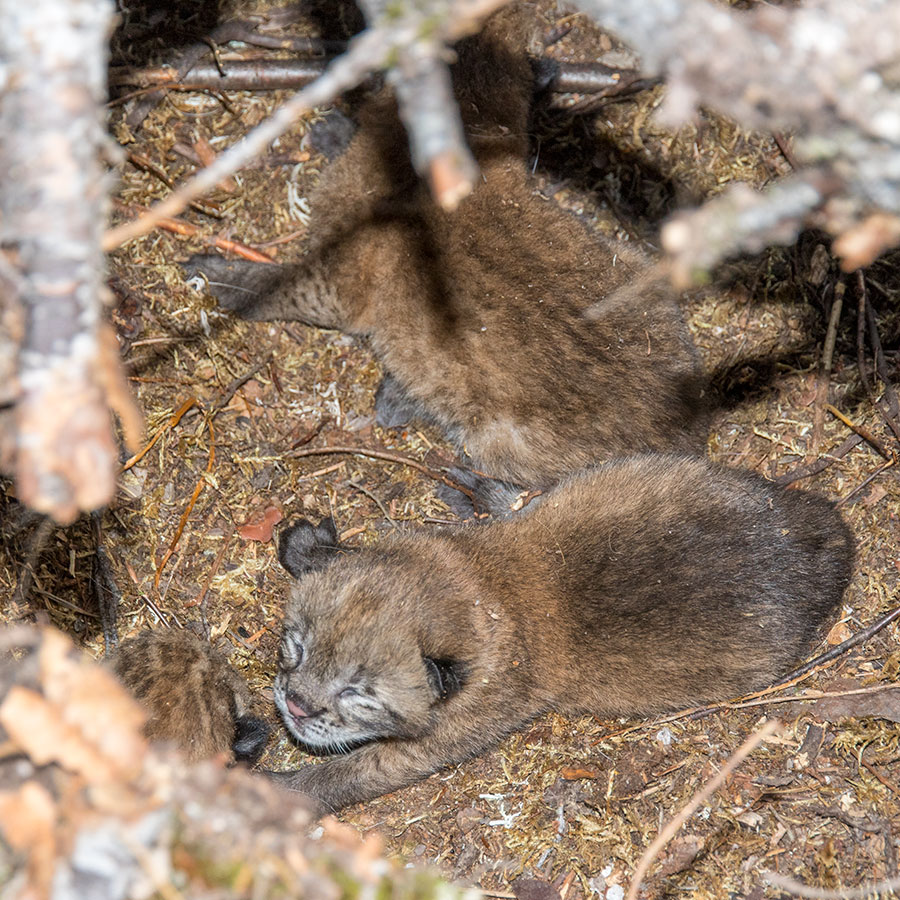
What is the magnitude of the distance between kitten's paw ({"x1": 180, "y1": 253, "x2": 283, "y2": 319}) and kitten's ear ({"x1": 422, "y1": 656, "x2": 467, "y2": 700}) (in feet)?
7.66

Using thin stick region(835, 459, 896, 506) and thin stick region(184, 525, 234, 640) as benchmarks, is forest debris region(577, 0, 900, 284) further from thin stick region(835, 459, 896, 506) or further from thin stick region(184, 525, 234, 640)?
thin stick region(184, 525, 234, 640)

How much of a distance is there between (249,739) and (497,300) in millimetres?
2426

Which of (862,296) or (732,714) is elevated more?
(862,296)

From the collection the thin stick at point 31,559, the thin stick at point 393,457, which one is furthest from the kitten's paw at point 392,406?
the thin stick at point 31,559

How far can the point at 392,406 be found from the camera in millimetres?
5348

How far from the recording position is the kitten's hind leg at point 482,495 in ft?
17.1

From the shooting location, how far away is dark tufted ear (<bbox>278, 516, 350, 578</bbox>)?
15.7 feet

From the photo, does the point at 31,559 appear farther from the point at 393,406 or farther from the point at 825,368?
the point at 825,368

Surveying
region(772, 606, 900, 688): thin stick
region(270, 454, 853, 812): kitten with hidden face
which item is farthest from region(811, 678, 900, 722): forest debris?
region(270, 454, 853, 812): kitten with hidden face

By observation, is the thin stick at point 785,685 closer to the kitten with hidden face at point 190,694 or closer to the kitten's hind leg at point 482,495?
the kitten's hind leg at point 482,495

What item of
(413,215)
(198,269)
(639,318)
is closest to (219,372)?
(198,269)

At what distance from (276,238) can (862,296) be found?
326 centimetres

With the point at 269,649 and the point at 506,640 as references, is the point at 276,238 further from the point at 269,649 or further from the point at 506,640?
the point at 506,640

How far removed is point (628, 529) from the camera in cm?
431
